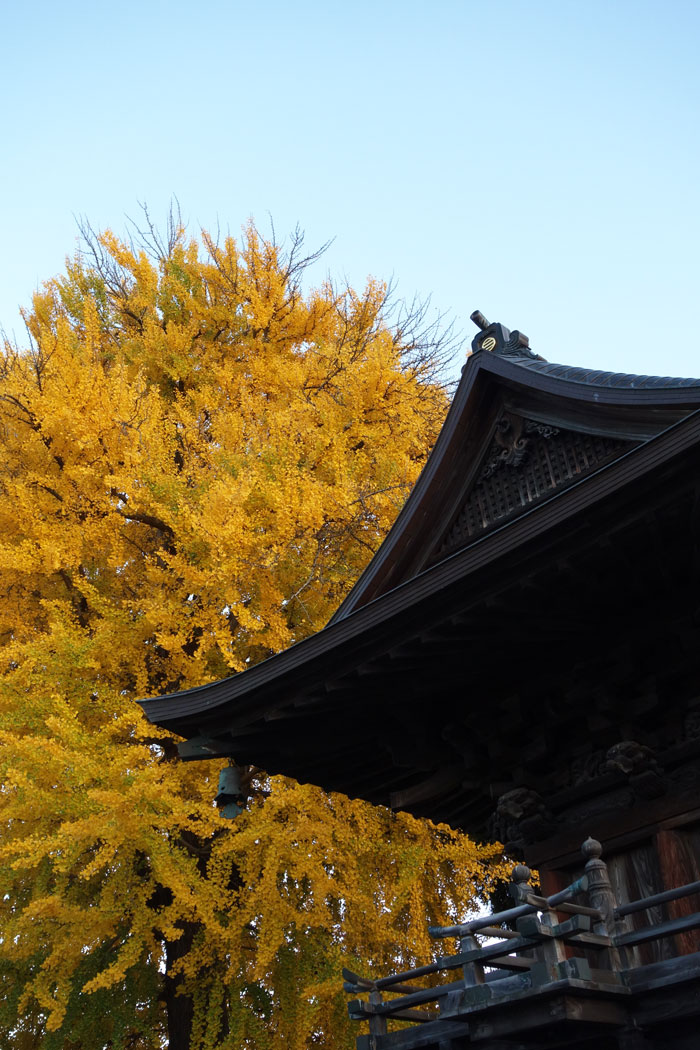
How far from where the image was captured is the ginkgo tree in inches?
242

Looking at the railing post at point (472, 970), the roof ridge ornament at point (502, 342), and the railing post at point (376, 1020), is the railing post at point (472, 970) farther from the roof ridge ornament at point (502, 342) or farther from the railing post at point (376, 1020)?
the roof ridge ornament at point (502, 342)

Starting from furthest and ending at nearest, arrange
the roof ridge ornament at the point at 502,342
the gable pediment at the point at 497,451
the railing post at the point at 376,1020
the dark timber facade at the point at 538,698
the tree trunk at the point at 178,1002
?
1. the tree trunk at the point at 178,1002
2. the roof ridge ornament at the point at 502,342
3. the gable pediment at the point at 497,451
4. the railing post at the point at 376,1020
5. the dark timber facade at the point at 538,698

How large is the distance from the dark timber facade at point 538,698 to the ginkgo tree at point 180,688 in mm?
1213

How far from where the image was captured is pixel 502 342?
574 centimetres

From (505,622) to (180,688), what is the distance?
4362 millimetres

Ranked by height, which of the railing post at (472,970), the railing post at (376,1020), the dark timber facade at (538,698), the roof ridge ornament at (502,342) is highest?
the roof ridge ornament at (502,342)

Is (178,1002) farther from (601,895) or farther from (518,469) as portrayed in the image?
(518,469)

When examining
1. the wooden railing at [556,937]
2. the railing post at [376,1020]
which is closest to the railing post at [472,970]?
the wooden railing at [556,937]

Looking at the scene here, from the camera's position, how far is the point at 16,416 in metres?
8.88

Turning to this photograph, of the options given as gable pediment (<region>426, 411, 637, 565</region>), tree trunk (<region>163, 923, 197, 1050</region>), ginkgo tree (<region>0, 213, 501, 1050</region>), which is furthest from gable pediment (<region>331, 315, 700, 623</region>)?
tree trunk (<region>163, 923, 197, 1050</region>)

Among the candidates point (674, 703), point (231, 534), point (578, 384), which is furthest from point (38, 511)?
point (674, 703)

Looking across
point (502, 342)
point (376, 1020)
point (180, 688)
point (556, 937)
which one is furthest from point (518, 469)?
point (180, 688)

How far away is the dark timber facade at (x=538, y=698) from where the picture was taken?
11.6 ft

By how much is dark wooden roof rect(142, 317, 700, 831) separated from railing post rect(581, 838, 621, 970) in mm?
780
